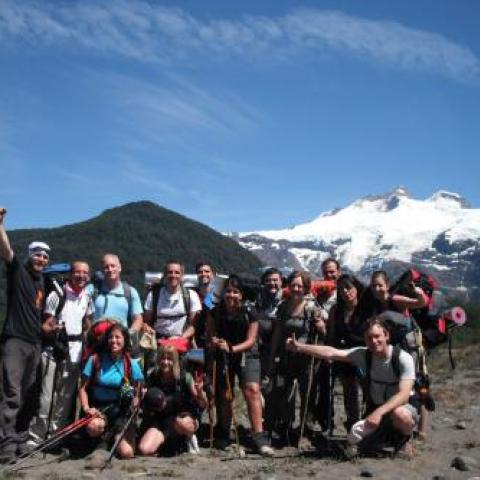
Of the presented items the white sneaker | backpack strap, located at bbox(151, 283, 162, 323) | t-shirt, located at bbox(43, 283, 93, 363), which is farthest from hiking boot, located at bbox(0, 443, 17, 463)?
backpack strap, located at bbox(151, 283, 162, 323)

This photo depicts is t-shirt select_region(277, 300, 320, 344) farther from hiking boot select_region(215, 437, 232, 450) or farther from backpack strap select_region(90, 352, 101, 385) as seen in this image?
backpack strap select_region(90, 352, 101, 385)

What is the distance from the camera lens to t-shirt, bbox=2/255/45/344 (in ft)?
28.7

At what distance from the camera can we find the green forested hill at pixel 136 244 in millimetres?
151875

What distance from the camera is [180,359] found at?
9.23 metres

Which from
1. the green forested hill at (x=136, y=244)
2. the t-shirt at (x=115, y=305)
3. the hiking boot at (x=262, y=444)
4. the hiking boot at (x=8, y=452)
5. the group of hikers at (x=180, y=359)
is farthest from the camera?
the green forested hill at (x=136, y=244)

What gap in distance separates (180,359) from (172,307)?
0.91 meters

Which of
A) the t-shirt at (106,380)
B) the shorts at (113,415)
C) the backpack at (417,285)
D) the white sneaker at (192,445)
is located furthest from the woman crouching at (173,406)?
the backpack at (417,285)

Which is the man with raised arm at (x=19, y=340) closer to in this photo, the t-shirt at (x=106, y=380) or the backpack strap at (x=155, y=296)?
the t-shirt at (x=106, y=380)

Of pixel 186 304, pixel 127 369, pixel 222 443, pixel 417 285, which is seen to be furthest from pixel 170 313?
pixel 417 285

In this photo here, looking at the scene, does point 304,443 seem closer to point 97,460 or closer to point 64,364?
point 97,460

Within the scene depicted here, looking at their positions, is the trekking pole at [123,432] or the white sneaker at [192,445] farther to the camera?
the white sneaker at [192,445]

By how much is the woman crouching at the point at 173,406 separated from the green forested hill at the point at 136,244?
5168 inches

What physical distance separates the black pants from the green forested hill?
131292 millimetres

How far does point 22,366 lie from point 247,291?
3.33 meters
